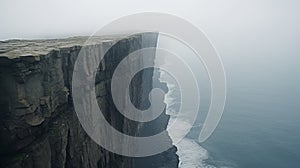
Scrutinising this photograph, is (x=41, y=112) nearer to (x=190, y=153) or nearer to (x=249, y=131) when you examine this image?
(x=190, y=153)

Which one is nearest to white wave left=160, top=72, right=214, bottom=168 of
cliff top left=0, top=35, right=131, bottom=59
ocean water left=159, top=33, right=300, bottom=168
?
ocean water left=159, top=33, right=300, bottom=168

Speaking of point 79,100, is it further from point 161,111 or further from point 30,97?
point 161,111

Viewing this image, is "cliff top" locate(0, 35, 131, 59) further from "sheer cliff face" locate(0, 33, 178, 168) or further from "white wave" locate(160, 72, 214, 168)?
"white wave" locate(160, 72, 214, 168)

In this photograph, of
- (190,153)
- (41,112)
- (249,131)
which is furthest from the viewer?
(249,131)

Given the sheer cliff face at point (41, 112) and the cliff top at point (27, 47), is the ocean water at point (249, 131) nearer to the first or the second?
the sheer cliff face at point (41, 112)

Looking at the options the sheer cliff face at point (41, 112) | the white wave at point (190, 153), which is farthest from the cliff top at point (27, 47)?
the white wave at point (190, 153)

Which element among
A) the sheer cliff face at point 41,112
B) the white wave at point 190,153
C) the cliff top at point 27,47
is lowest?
the white wave at point 190,153

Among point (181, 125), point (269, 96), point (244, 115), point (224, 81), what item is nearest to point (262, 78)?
point (224, 81)

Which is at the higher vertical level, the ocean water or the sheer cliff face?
the sheer cliff face

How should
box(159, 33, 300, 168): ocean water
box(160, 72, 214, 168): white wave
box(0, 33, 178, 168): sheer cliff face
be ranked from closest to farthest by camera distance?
1. box(0, 33, 178, 168): sheer cliff face
2. box(160, 72, 214, 168): white wave
3. box(159, 33, 300, 168): ocean water

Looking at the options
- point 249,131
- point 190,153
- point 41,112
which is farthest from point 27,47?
point 249,131

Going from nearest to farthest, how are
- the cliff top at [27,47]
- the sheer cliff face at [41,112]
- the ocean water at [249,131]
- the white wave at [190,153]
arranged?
the sheer cliff face at [41,112], the cliff top at [27,47], the white wave at [190,153], the ocean water at [249,131]
